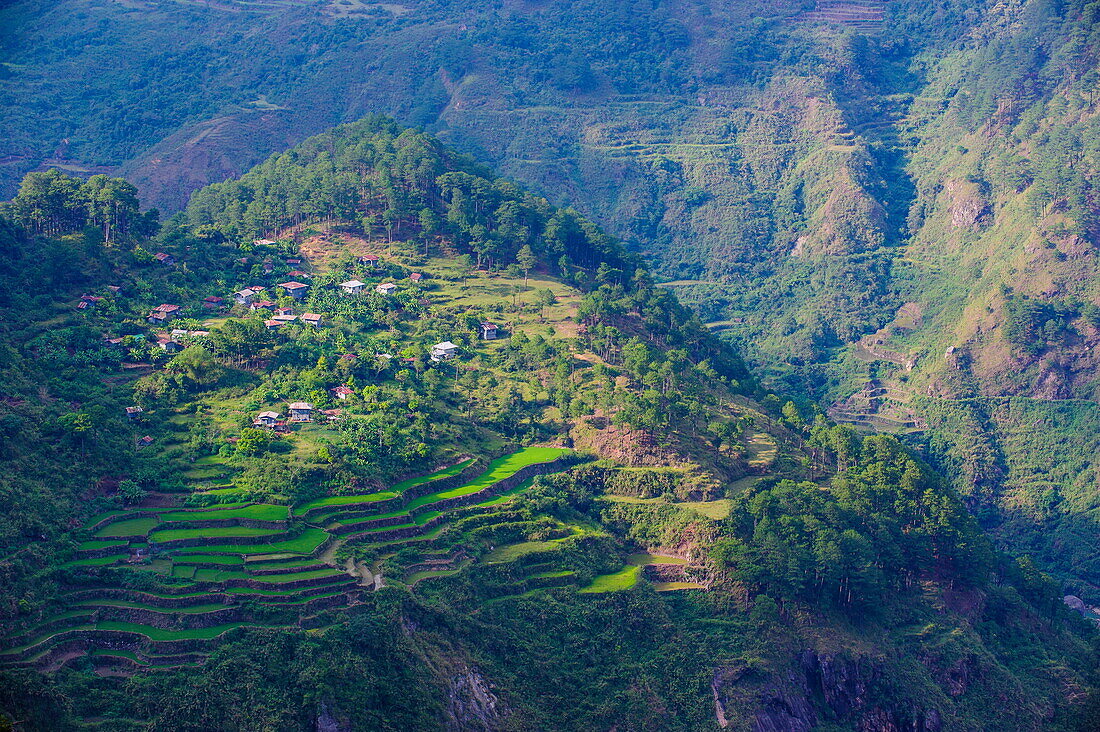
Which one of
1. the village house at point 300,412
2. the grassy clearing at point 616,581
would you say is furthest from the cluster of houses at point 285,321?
the grassy clearing at point 616,581

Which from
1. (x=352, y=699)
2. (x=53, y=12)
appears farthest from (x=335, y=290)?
(x=53, y=12)

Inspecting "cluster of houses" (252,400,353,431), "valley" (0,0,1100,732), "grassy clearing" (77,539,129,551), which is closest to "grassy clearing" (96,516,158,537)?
"valley" (0,0,1100,732)

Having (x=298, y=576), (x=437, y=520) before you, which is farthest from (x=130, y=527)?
(x=437, y=520)

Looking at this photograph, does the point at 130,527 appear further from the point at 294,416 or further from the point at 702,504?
the point at 702,504

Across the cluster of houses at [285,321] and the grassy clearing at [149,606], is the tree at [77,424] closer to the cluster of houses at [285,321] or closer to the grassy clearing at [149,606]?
the cluster of houses at [285,321]

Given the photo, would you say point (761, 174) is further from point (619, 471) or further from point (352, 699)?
point (352, 699)

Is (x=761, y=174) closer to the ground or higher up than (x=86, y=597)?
closer to the ground
